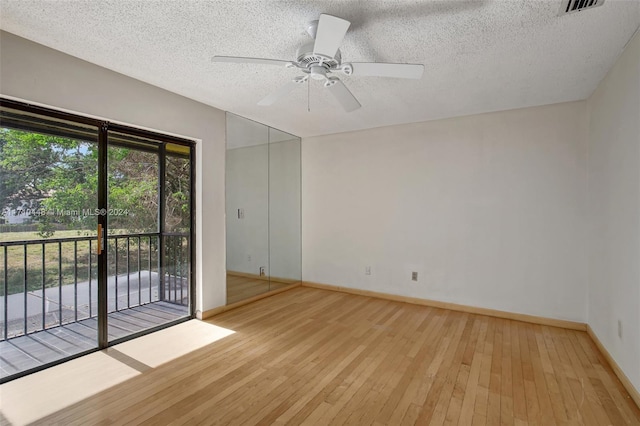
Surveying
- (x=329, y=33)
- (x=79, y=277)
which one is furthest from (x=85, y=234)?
(x=329, y=33)

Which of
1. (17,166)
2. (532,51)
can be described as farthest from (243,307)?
(532,51)

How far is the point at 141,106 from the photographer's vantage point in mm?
2992

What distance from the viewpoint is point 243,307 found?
13.2 ft

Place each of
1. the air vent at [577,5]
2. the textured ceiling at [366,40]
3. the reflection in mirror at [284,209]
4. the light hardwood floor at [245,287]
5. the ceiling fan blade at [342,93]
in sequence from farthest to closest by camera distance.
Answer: the reflection in mirror at [284,209], the light hardwood floor at [245,287], the ceiling fan blade at [342,93], the textured ceiling at [366,40], the air vent at [577,5]

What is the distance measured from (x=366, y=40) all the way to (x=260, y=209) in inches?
112

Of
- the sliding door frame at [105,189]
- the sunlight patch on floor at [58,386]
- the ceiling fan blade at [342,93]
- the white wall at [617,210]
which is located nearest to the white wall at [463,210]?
the white wall at [617,210]

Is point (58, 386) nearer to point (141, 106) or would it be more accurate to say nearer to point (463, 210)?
point (141, 106)

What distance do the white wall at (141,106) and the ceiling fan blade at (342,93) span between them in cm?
185

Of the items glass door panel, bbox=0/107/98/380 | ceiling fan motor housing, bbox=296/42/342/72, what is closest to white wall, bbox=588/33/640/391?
ceiling fan motor housing, bbox=296/42/342/72

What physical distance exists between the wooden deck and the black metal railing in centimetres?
A: 6

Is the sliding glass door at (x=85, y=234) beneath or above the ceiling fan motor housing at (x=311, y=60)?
beneath

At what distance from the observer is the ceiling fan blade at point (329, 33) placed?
5.17ft

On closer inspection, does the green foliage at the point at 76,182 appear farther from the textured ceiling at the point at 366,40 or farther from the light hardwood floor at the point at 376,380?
the light hardwood floor at the point at 376,380

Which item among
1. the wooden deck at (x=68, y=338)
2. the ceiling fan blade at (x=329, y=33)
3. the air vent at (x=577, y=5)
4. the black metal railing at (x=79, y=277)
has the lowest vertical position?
the wooden deck at (x=68, y=338)
